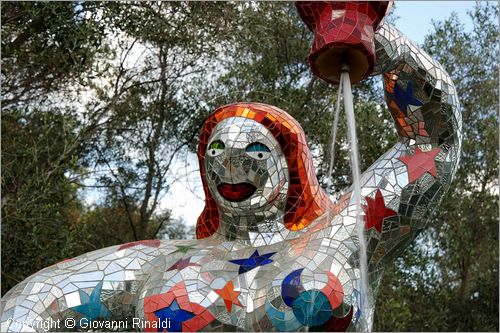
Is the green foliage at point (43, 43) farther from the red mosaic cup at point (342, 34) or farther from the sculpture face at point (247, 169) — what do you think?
the red mosaic cup at point (342, 34)

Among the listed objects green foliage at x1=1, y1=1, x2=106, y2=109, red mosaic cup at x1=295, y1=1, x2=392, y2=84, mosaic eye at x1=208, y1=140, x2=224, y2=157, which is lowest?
mosaic eye at x1=208, y1=140, x2=224, y2=157

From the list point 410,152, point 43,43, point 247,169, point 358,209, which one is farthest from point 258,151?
point 43,43

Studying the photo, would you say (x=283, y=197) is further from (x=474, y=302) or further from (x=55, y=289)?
(x=474, y=302)

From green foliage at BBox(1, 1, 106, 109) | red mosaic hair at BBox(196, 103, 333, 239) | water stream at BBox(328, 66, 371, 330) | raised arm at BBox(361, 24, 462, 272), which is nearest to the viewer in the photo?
water stream at BBox(328, 66, 371, 330)

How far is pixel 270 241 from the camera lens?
541cm

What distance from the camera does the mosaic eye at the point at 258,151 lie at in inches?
210

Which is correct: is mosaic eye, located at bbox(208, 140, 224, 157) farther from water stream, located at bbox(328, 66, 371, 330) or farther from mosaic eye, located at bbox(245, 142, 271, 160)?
water stream, located at bbox(328, 66, 371, 330)

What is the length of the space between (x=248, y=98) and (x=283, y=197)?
469 cm

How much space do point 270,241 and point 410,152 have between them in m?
1.03

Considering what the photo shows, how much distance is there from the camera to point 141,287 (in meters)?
5.43

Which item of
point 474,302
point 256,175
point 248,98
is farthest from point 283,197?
point 474,302

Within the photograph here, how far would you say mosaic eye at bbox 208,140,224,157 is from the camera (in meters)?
5.39

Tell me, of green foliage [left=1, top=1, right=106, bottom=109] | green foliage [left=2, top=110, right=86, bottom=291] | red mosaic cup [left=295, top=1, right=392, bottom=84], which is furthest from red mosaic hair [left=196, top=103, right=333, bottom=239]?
green foliage [left=1, top=1, right=106, bottom=109]

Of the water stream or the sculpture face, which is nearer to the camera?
the water stream
